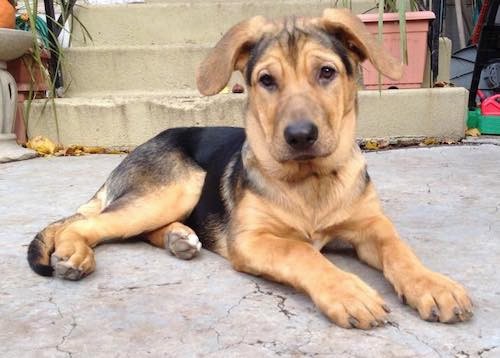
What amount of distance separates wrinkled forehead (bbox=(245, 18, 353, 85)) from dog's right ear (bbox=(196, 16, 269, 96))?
6 centimetres

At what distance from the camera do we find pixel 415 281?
2230 millimetres

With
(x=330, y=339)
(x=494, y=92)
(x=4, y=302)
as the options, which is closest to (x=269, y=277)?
(x=330, y=339)

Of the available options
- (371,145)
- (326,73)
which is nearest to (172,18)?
(371,145)

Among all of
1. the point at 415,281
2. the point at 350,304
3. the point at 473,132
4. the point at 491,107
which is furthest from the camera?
the point at 491,107

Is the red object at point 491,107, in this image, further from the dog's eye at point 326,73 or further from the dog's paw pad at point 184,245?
the dog's paw pad at point 184,245

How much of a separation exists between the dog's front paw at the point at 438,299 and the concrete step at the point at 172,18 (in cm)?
542

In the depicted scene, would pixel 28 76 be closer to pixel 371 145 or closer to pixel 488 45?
pixel 371 145

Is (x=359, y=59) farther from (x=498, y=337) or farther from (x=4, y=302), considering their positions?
(x=4, y=302)

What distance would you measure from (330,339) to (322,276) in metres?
0.28

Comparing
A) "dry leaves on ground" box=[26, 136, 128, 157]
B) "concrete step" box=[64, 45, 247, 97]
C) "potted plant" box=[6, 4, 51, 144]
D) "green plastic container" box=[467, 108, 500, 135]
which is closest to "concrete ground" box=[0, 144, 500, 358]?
"dry leaves on ground" box=[26, 136, 128, 157]

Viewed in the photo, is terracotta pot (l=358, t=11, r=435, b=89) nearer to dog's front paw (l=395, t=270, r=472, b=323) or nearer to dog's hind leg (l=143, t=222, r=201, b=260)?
dog's hind leg (l=143, t=222, r=201, b=260)

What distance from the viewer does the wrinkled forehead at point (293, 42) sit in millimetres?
2688

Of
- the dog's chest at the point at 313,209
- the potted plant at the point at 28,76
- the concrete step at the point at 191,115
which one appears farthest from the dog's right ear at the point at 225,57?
the potted plant at the point at 28,76

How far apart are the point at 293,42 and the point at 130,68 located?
427 centimetres
